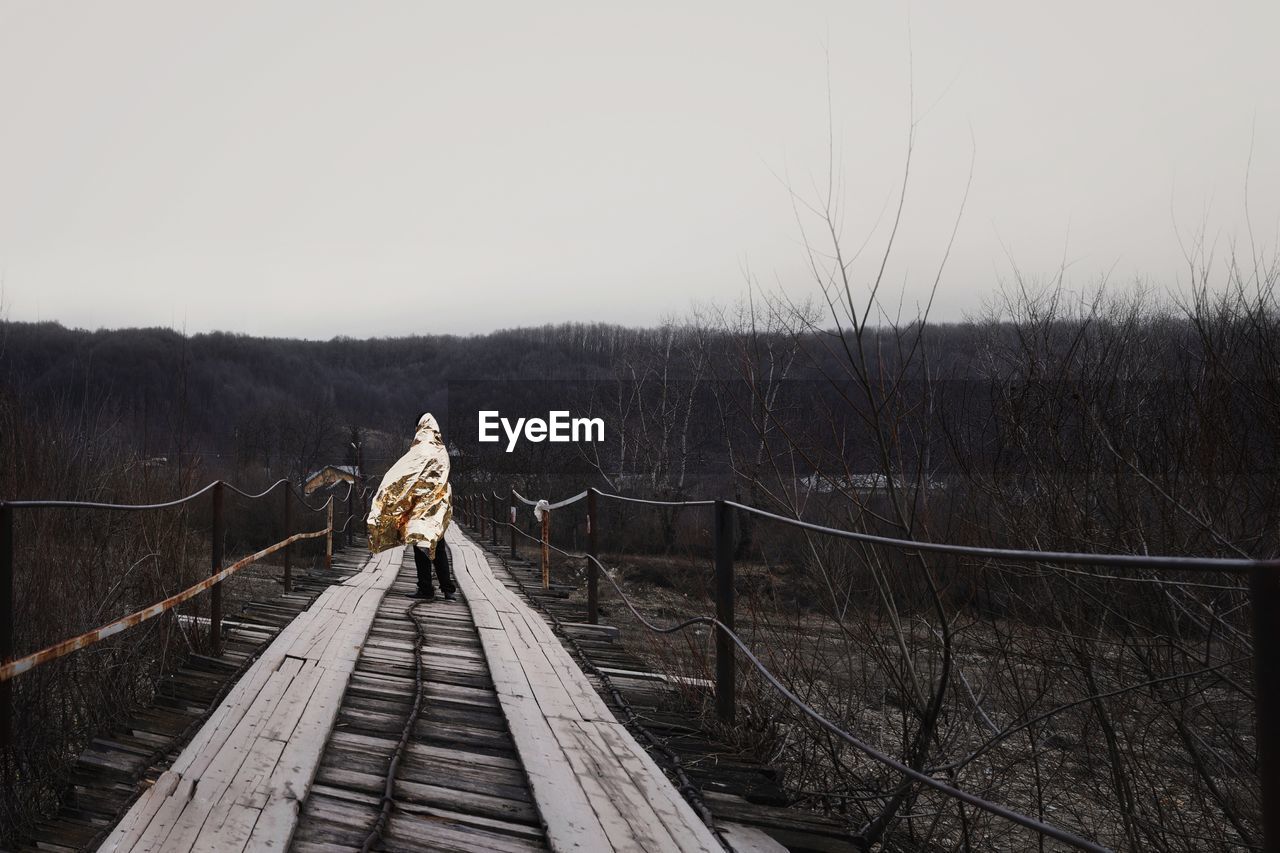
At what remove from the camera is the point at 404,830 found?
8.55 ft

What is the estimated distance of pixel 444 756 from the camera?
3.30 metres

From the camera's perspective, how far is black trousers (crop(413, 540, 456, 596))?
7832mm

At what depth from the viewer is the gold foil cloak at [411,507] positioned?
762 centimetres

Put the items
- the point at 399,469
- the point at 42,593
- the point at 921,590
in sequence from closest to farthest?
the point at 921,590 → the point at 42,593 → the point at 399,469

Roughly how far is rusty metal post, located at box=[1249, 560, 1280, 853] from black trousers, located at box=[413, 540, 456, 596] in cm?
704

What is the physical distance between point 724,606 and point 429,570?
4.69 meters

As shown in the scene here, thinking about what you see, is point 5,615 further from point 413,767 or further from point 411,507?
point 411,507

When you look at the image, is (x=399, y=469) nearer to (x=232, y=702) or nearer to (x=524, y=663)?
(x=524, y=663)

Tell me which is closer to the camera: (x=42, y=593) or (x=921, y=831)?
(x=42, y=593)

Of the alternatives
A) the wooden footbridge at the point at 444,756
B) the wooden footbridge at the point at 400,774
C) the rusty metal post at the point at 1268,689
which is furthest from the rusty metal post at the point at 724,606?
the rusty metal post at the point at 1268,689

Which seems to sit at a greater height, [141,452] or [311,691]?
[141,452]

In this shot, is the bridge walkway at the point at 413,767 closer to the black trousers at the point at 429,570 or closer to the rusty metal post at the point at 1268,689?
the rusty metal post at the point at 1268,689

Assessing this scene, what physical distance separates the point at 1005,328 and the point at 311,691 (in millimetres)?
7769

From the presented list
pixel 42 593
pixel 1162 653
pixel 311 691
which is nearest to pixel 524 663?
pixel 311 691
